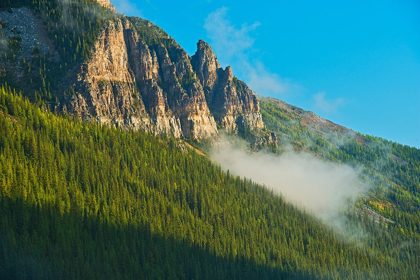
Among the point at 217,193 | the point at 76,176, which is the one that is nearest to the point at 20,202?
the point at 76,176

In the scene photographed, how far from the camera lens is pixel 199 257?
5837 inches

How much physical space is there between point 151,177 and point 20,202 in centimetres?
6519

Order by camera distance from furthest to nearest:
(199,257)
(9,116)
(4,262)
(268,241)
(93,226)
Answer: (268,241) < (9,116) < (199,257) < (93,226) < (4,262)

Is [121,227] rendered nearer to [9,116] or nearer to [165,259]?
[165,259]

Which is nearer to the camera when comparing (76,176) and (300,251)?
(76,176)

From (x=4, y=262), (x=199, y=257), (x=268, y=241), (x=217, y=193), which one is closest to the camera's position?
(x=4, y=262)

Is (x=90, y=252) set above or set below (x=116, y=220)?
below

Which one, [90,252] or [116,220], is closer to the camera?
[90,252]

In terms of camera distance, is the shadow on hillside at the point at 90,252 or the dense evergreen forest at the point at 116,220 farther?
the dense evergreen forest at the point at 116,220

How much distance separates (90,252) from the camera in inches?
4786

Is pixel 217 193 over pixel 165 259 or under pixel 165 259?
over

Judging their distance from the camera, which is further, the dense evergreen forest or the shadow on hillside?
the dense evergreen forest

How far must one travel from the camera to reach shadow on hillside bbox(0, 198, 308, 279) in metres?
107

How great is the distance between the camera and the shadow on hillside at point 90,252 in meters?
107
